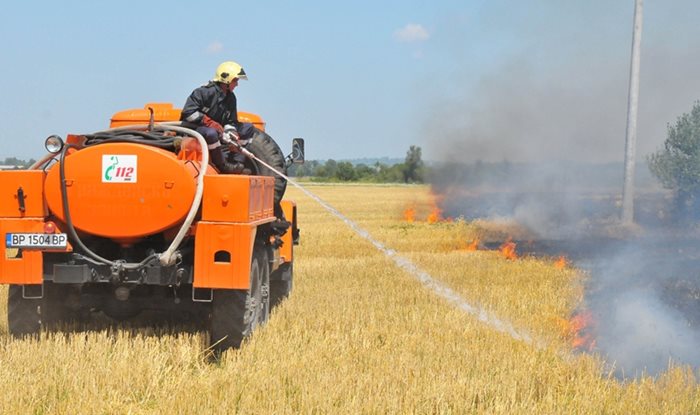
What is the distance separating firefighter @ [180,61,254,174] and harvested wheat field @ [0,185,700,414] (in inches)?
68.1

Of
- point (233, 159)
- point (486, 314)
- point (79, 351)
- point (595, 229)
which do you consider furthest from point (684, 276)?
point (595, 229)

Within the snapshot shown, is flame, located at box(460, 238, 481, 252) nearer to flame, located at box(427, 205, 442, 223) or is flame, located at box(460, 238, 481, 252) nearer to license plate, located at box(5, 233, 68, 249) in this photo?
flame, located at box(427, 205, 442, 223)

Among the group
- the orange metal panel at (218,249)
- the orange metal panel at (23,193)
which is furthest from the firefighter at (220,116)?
the orange metal panel at (23,193)

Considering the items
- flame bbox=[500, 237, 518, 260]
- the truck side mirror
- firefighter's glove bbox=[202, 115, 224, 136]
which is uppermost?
firefighter's glove bbox=[202, 115, 224, 136]

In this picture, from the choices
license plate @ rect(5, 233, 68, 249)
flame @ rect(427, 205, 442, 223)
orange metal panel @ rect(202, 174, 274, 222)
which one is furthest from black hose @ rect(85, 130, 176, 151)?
flame @ rect(427, 205, 442, 223)

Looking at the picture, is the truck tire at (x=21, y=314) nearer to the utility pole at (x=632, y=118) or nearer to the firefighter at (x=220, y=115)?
the firefighter at (x=220, y=115)

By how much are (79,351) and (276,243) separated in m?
2.98

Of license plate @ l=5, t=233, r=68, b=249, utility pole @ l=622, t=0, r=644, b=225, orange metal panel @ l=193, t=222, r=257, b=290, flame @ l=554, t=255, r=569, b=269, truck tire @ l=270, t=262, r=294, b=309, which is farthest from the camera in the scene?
utility pole @ l=622, t=0, r=644, b=225

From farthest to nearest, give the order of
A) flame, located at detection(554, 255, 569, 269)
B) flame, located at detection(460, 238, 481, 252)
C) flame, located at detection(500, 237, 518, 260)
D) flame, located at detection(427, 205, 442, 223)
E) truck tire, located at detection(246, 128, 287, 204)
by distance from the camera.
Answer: flame, located at detection(427, 205, 442, 223)
flame, located at detection(460, 238, 481, 252)
flame, located at detection(500, 237, 518, 260)
flame, located at detection(554, 255, 569, 269)
truck tire, located at detection(246, 128, 287, 204)

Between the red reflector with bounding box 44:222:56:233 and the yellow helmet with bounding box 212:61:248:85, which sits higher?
the yellow helmet with bounding box 212:61:248:85

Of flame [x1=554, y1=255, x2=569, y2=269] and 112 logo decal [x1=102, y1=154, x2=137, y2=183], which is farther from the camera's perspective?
flame [x1=554, y1=255, x2=569, y2=269]

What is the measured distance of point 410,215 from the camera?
3130cm

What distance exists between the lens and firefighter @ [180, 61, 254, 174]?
8852mm

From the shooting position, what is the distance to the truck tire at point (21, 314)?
27.6ft
